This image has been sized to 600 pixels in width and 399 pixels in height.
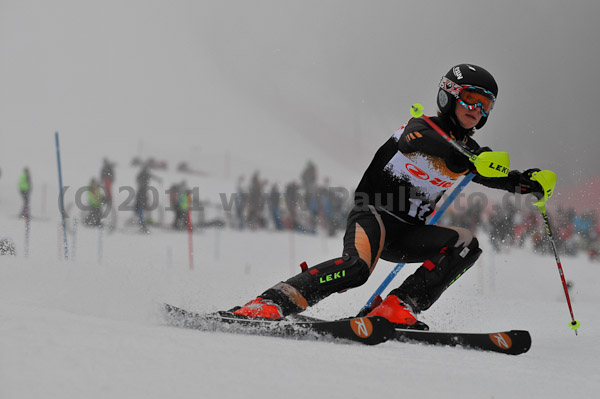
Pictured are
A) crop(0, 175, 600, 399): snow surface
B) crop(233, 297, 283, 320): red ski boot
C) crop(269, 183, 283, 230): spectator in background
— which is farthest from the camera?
crop(269, 183, 283, 230): spectator in background

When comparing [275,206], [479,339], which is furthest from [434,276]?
[275,206]

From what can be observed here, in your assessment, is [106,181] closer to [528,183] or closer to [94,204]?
[94,204]

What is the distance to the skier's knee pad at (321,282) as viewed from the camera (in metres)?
2.66

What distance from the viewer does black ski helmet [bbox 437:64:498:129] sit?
2809mm

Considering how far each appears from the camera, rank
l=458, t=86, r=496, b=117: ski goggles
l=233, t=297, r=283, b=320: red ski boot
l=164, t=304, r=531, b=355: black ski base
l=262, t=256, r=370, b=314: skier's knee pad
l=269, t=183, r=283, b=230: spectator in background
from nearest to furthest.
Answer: l=164, t=304, r=531, b=355: black ski base → l=233, t=297, r=283, b=320: red ski boot → l=262, t=256, r=370, b=314: skier's knee pad → l=458, t=86, r=496, b=117: ski goggles → l=269, t=183, r=283, b=230: spectator in background

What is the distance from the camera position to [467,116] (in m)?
2.85

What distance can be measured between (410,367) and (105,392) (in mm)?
1042

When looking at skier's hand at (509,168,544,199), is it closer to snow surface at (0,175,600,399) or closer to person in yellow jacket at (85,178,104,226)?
snow surface at (0,175,600,399)

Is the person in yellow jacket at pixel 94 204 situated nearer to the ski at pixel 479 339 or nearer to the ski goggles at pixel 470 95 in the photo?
the ski goggles at pixel 470 95

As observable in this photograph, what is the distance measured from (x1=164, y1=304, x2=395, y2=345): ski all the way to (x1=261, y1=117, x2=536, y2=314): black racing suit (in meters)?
0.27

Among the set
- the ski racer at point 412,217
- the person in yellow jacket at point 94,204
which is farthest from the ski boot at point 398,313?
the person in yellow jacket at point 94,204

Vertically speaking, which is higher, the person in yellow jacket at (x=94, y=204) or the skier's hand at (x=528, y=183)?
the person in yellow jacket at (x=94, y=204)

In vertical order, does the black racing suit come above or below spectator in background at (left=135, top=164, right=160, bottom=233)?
below

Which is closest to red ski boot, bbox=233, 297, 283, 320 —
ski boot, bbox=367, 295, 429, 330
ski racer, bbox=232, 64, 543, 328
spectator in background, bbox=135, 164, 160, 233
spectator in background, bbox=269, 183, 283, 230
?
ski racer, bbox=232, 64, 543, 328
